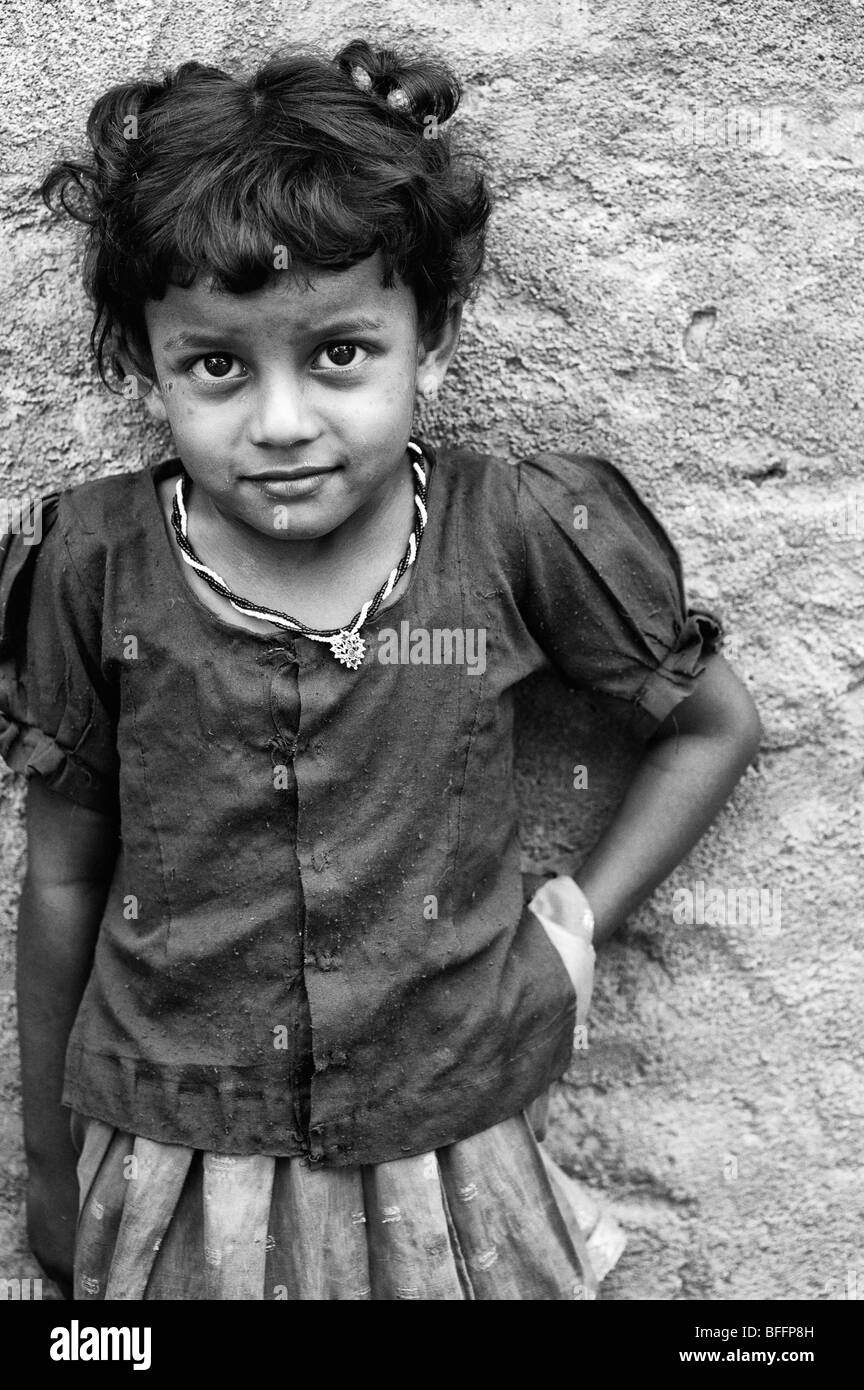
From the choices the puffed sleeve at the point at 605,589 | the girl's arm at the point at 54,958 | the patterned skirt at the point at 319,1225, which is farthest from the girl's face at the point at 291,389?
the patterned skirt at the point at 319,1225

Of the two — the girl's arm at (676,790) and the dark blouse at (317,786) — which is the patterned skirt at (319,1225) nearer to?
the dark blouse at (317,786)

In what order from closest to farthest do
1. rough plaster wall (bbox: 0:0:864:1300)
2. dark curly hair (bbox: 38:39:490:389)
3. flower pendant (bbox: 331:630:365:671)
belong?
dark curly hair (bbox: 38:39:490:389), flower pendant (bbox: 331:630:365:671), rough plaster wall (bbox: 0:0:864:1300)

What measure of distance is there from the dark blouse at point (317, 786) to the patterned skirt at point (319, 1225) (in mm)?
37

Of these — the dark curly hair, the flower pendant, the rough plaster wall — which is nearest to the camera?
the dark curly hair

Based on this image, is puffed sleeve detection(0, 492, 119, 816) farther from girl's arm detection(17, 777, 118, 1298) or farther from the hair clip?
the hair clip

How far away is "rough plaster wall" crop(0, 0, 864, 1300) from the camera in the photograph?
5.24 feet

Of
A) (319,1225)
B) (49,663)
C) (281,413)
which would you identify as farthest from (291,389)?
(319,1225)

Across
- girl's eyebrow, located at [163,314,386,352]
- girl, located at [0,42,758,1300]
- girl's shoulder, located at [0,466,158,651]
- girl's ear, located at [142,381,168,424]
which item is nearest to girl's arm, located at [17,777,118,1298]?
girl, located at [0,42,758,1300]

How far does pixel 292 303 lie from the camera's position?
133 cm

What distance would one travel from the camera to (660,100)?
1603 mm

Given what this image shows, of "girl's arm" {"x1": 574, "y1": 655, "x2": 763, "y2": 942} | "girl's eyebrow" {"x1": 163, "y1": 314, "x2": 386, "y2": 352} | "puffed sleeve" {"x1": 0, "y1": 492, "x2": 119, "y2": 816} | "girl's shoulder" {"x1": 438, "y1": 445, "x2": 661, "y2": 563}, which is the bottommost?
"girl's arm" {"x1": 574, "y1": 655, "x2": 763, "y2": 942}

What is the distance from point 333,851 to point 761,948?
59 cm

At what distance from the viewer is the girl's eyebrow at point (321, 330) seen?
1345 mm

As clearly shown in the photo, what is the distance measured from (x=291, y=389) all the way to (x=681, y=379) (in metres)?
0.51
